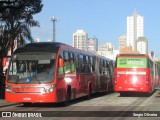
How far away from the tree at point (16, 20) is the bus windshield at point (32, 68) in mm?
9840

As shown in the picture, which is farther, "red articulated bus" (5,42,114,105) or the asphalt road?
"red articulated bus" (5,42,114,105)

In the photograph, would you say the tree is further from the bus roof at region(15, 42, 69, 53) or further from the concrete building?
the concrete building

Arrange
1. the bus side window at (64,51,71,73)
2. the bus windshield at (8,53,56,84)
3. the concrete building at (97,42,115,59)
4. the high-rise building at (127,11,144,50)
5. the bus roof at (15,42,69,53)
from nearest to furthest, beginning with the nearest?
1. the bus windshield at (8,53,56,84)
2. the bus roof at (15,42,69,53)
3. the bus side window at (64,51,71,73)
4. the concrete building at (97,42,115,59)
5. the high-rise building at (127,11,144,50)

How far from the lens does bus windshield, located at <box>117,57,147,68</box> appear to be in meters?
29.4

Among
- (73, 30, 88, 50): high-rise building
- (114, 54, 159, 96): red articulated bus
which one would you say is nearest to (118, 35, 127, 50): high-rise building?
(73, 30, 88, 50): high-rise building

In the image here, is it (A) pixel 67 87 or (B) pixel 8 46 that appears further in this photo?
(B) pixel 8 46

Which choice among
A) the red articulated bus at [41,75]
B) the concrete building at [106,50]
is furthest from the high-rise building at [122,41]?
the red articulated bus at [41,75]

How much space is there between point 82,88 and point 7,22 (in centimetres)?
1306

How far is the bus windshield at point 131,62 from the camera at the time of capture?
29438mm

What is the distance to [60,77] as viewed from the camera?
19.3m

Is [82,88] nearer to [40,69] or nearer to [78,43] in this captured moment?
[40,69]

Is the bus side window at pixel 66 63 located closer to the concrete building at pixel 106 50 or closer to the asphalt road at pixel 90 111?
the asphalt road at pixel 90 111

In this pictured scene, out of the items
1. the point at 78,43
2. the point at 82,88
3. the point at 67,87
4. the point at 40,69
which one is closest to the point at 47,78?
the point at 40,69

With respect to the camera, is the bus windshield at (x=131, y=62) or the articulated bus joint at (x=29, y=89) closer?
the articulated bus joint at (x=29, y=89)
